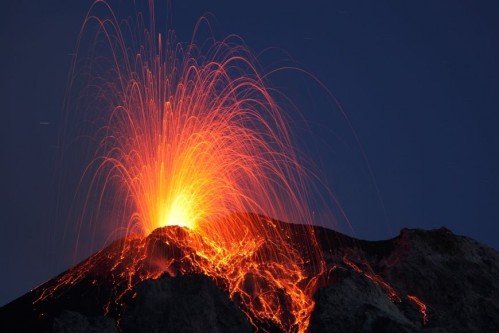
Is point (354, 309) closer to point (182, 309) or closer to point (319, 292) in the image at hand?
point (319, 292)

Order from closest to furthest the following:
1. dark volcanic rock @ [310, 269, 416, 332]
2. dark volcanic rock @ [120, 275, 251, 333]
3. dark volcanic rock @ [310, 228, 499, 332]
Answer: dark volcanic rock @ [310, 269, 416, 332] < dark volcanic rock @ [120, 275, 251, 333] < dark volcanic rock @ [310, 228, 499, 332]

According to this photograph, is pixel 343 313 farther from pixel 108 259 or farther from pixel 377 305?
pixel 108 259

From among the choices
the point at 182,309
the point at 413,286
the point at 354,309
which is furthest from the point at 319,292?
the point at 413,286

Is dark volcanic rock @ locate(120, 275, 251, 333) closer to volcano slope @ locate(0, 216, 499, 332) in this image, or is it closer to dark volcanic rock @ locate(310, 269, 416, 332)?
volcano slope @ locate(0, 216, 499, 332)

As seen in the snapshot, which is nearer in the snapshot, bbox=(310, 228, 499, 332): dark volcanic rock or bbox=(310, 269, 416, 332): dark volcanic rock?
bbox=(310, 269, 416, 332): dark volcanic rock

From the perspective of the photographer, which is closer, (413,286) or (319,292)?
(319,292)

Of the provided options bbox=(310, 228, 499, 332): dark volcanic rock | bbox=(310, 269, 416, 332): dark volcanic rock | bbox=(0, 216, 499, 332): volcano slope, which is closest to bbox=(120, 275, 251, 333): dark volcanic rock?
bbox=(0, 216, 499, 332): volcano slope

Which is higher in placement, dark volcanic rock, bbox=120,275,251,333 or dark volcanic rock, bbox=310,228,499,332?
dark volcanic rock, bbox=310,228,499,332

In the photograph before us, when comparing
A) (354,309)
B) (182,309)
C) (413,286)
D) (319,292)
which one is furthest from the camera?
(413,286)

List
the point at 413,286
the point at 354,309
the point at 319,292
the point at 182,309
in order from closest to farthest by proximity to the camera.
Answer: the point at 182,309 → the point at 354,309 → the point at 319,292 → the point at 413,286
